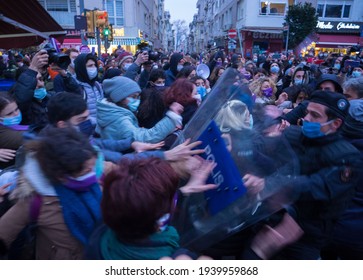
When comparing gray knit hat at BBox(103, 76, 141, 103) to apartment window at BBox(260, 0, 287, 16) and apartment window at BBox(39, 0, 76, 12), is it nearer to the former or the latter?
apartment window at BBox(39, 0, 76, 12)

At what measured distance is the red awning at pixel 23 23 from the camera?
17.3ft

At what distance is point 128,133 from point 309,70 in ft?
15.2

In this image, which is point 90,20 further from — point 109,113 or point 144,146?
point 144,146

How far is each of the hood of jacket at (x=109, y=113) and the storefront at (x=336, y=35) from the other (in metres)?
33.8

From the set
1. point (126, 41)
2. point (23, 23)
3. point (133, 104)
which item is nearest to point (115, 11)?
point (126, 41)

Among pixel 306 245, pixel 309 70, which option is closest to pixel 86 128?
pixel 306 245

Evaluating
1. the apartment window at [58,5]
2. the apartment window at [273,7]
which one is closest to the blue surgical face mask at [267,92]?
the apartment window at [58,5]

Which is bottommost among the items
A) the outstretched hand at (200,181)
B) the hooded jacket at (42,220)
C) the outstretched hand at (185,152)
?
the hooded jacket at (42,220)

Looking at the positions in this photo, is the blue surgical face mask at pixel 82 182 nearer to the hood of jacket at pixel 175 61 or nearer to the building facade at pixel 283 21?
the hood of jacket at pixel 175 61

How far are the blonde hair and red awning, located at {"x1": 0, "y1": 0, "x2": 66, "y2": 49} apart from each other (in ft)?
16.3

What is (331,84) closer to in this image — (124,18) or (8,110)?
(8,110)

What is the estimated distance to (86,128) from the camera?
2.31 metres

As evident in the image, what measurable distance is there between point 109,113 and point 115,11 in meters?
30.4

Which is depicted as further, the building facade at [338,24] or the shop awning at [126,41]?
the building facade at [338,24]
